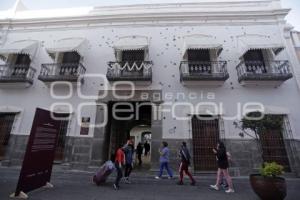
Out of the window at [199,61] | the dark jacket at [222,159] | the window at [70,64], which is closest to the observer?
the dark jacket at [222,159]

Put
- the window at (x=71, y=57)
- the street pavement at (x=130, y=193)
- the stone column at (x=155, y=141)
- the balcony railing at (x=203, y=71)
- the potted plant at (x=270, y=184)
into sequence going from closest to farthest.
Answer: the potted plant at (x=270, y=184)
the street pavement at (x=130, y=193)
the stone column at (x=155, y=141)
the balcony railing at (x=203, y=71)
the window at (x=71, y=57)

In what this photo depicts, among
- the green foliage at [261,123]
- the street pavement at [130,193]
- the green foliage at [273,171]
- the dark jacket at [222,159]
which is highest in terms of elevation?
the green foliage at [261,123]

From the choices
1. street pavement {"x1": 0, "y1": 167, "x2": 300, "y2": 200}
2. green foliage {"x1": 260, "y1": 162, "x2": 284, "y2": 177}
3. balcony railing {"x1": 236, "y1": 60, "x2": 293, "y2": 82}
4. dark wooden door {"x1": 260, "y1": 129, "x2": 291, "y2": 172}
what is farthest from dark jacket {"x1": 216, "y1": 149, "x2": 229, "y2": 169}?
balcony railing {"x1": 236, "y1": 60, "x2": 293, "y2": 82}

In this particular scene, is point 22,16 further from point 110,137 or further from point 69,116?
point 110,137

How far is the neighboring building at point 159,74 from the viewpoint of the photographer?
8.49m

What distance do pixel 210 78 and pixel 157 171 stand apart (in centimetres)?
480

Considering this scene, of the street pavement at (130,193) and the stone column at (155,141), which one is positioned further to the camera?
the stone column at (155,141)

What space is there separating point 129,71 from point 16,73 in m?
6.09

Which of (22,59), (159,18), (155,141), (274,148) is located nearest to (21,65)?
(22,59)

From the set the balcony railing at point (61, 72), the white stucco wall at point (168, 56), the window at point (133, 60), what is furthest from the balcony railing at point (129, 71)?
the balcony railing at point (61, 72)

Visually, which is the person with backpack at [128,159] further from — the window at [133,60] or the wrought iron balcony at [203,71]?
the wrought iron balcony at [203,71]

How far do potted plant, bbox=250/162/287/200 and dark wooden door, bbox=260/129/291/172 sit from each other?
4.44 metres

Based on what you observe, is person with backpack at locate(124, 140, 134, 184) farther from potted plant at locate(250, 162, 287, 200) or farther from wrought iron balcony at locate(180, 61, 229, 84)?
wrought iron balcony at locate(180, 61, 229, 84)

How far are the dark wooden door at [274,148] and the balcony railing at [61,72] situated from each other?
920 centimetres
